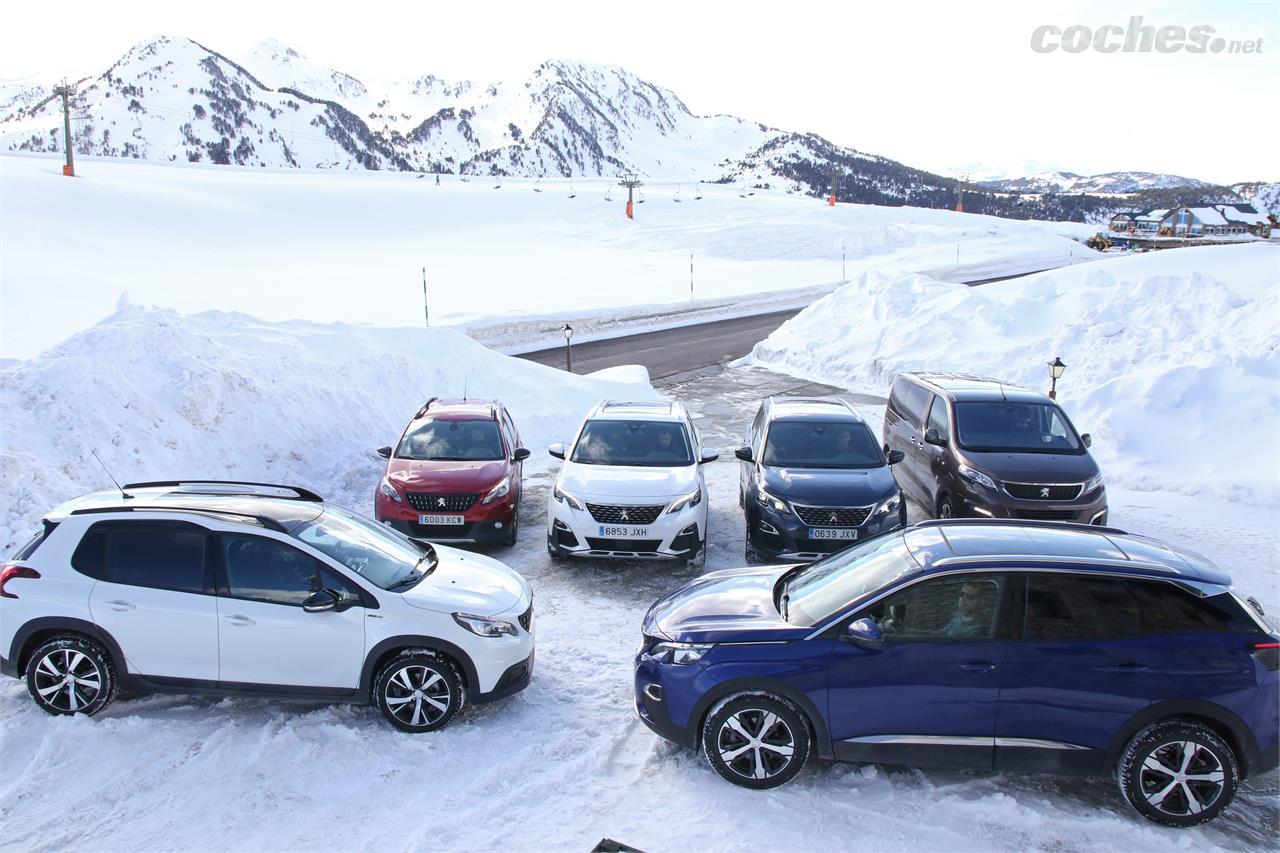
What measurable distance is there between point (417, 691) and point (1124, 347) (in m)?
15.1

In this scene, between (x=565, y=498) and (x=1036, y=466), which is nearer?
(x=565, y=498)

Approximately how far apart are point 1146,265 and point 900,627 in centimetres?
2384

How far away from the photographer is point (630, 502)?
8758mm

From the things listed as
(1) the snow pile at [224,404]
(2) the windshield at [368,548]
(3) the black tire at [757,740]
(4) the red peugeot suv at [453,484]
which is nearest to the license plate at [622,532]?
(4) the red peugeot suv at [453,484]

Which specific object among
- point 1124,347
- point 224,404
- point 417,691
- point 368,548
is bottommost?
point 417,691

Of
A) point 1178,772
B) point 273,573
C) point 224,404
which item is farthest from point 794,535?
point 224,404

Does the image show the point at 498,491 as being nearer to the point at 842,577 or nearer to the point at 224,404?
the point at 224,404

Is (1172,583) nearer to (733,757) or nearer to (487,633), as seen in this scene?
(733,757)

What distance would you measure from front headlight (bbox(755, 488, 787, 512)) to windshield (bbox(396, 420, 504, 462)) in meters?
3.21

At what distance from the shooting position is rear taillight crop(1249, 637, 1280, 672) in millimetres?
4746

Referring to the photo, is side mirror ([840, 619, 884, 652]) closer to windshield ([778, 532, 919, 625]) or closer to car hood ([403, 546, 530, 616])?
windshield ([778, 532, 919, 625])

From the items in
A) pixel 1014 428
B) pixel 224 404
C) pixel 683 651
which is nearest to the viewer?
pixel 683 651

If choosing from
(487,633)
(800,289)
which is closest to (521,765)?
(487,633)

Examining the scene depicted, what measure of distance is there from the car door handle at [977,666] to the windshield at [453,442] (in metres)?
6.60
